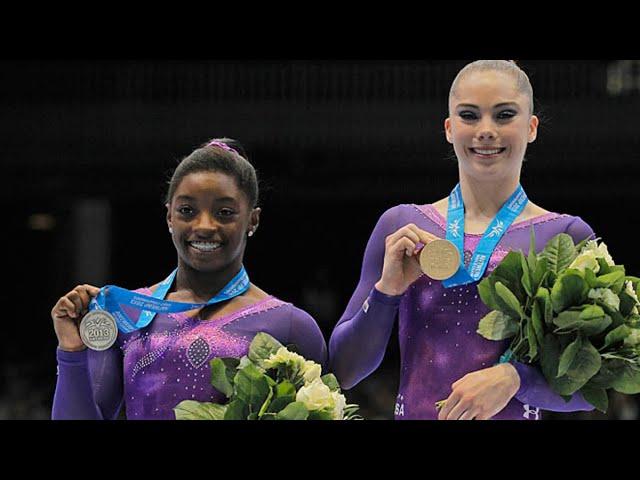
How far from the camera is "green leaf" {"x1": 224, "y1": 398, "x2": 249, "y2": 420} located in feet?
7.05

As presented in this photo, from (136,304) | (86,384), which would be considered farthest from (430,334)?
(86,384)

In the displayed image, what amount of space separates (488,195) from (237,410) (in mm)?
725

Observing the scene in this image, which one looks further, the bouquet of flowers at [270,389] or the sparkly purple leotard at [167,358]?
the sparkly purple leotard at [167,358]

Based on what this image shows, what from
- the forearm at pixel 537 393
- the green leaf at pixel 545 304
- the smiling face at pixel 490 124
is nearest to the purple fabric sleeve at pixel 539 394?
the forearm at pixel 537 393

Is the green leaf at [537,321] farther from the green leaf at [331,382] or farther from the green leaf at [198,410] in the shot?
the green leaf at [198,410]

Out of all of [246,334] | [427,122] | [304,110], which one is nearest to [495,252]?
[246,334]

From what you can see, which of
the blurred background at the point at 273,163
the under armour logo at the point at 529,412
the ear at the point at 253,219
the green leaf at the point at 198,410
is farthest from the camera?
the blurred background at the point at 273,163

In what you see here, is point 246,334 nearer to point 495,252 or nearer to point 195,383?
point 195,383

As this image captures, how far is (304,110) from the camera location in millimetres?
4348

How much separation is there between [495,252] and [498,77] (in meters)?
0.36

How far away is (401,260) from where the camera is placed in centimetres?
233

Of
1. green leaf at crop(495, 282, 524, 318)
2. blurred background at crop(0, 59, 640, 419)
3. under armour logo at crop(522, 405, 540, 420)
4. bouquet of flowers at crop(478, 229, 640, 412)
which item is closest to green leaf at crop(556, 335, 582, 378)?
bouquet of flowers at crop(478, 229, 640, 412)

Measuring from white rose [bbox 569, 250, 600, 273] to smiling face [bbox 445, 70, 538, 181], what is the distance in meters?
0.30

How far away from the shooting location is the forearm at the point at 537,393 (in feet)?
7.24
